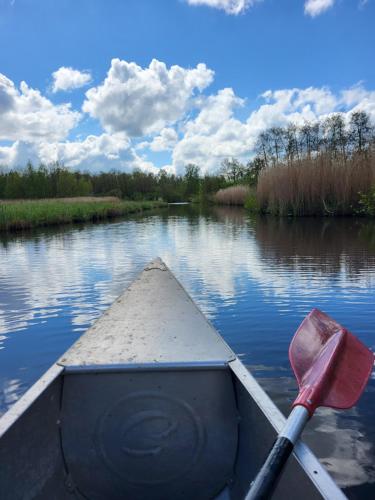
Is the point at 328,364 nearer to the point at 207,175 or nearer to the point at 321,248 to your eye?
the point at 321,248

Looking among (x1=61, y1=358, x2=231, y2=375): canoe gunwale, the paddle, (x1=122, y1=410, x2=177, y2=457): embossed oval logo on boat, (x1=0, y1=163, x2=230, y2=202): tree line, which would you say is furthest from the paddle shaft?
(x1=0, y1=163, x2=230, y2=202): tree line

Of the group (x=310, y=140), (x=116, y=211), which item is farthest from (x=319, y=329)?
(x=310, y=140)

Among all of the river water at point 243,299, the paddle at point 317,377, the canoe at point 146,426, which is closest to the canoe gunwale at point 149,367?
the canoe at point 146,426

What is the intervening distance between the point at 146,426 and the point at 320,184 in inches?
565

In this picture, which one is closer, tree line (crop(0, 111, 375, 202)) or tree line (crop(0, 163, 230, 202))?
tree line (crop(0, 111, 375, 202))

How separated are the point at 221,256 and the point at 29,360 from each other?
4.97 metres

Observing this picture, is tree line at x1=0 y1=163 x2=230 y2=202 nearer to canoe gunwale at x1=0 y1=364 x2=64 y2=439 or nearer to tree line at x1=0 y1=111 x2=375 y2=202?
tree line at x1=0 y1=111 x2=375 y2=202

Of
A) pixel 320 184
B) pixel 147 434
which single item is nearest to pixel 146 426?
pixel 147 434

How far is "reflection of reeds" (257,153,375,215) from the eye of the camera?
45.3ft

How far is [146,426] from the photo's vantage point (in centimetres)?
159

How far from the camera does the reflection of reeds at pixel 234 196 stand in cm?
3098

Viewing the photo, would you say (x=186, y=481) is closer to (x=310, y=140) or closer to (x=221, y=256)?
(x=221, y=256)

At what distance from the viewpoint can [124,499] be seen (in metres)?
1.55

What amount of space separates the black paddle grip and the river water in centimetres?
83
